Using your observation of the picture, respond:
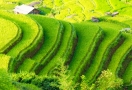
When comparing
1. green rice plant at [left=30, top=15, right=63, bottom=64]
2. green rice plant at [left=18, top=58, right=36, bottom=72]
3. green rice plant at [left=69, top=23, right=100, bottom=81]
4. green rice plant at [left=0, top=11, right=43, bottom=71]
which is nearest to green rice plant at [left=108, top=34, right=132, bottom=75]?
green rice plant at [left=69, top=23, right=100, bottom=81]

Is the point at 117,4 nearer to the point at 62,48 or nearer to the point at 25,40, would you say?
the point at 62,48

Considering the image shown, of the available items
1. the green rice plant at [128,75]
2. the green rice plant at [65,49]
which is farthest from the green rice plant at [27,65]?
the green rice plant at [128,75]

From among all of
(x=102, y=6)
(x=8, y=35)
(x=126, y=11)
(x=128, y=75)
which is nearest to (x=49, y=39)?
(x=8, y=35)

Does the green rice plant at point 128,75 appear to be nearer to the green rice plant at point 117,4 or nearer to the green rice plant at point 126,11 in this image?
the green rice plant at point 126,11

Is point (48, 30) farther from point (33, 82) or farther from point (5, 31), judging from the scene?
point (33, 82)

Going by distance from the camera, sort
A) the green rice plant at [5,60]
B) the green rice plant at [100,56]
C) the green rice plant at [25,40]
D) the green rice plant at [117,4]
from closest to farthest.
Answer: the green rice plant at [5,60] < the green rice plant at [25,40] < the green rice plant at [100,56] < the green rice plant at [117,4]

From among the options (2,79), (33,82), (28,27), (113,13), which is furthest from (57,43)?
(113,13)

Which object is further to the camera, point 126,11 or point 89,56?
point 126,11
